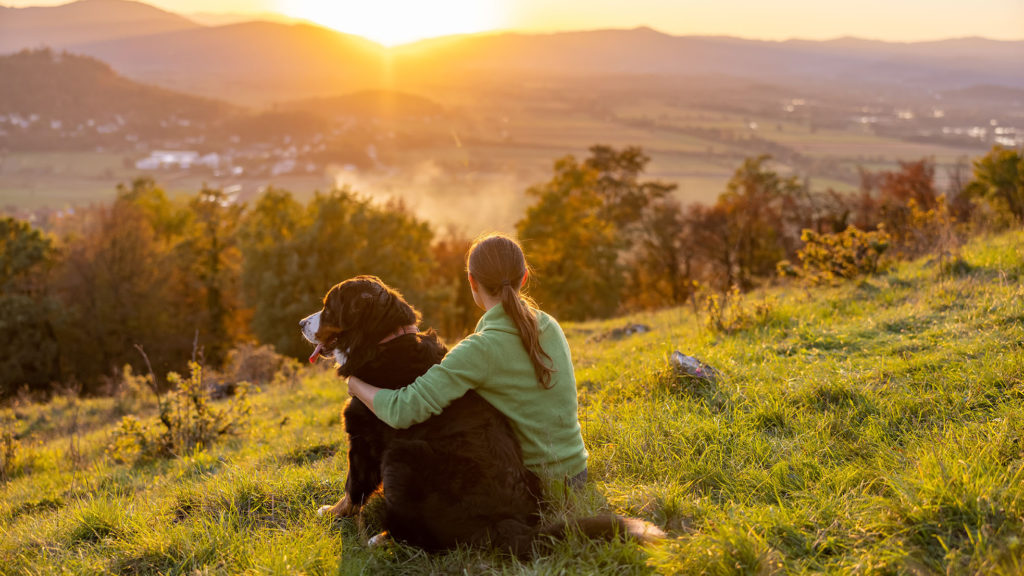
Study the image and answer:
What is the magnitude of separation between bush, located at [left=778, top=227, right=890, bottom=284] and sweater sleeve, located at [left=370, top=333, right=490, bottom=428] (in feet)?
24.3

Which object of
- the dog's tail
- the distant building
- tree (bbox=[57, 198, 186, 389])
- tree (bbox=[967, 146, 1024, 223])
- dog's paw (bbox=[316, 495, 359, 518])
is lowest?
tree (bbox=[57, 198, 186, 389])

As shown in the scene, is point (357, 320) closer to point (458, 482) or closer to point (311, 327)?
point (311, 327)

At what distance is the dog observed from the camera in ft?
10.9

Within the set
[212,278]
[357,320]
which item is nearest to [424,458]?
[357,320]

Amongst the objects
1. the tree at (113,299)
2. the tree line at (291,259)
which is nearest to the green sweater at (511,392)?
the tree line at (291,259)

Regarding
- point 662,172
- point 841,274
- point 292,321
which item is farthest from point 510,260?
point 662,172

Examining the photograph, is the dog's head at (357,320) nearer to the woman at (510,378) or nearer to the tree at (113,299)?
the woman at (510,378)

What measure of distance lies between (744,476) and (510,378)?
5.39 ft

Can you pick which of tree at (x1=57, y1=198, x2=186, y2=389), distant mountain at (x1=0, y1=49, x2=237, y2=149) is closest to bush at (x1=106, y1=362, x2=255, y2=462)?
tree at (x1=57, y1=198, x2=186, y2=389)

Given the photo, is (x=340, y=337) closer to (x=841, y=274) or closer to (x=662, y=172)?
(x=841, y=274)

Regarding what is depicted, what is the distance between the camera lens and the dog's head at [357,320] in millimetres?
3826

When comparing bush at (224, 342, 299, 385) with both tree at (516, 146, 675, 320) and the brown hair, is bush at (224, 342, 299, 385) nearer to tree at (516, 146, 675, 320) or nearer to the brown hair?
the brown hair

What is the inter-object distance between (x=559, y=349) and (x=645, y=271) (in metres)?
41.7

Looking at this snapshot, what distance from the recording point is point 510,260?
3.58 metres
